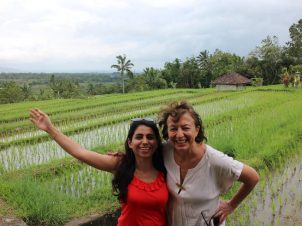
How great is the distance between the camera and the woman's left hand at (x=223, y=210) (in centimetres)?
235

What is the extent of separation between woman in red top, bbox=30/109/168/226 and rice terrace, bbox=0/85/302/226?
1.54ft

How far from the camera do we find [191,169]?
2.19 meters

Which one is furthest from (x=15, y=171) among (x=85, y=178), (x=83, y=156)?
(x=83, y=156)

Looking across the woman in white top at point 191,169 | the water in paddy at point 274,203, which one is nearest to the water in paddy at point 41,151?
the water in paddy at point 274,203

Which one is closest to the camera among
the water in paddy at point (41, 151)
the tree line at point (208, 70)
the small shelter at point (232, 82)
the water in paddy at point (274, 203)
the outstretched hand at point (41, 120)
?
the outstretched hand at point (41, 120)

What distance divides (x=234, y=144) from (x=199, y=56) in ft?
88.5

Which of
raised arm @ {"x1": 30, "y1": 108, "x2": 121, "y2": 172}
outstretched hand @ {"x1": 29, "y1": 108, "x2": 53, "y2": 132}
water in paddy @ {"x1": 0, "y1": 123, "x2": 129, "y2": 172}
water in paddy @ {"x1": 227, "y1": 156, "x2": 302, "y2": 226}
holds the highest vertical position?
outstretched hand @ {"x1": 29, "y1": 108, "x2": 53, "y2": 132}

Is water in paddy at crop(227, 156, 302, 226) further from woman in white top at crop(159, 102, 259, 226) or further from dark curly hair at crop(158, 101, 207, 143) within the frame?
dark curly hair at crop(158, 101, 207, 143)

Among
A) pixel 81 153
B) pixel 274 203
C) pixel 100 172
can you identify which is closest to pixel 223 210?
pixel 81 153

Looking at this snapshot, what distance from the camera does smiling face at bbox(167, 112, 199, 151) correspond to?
7.02ft

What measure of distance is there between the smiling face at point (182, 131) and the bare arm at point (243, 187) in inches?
14.9

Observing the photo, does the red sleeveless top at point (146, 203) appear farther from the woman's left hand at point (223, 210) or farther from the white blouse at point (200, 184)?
the woman's left hand at point (223, 210)

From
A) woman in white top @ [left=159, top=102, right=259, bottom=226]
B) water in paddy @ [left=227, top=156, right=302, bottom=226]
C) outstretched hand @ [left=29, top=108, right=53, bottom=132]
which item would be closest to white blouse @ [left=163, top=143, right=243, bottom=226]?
woman in white top @ [left=159, top=102, right=259, bottom=226]

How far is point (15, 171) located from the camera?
628cm
